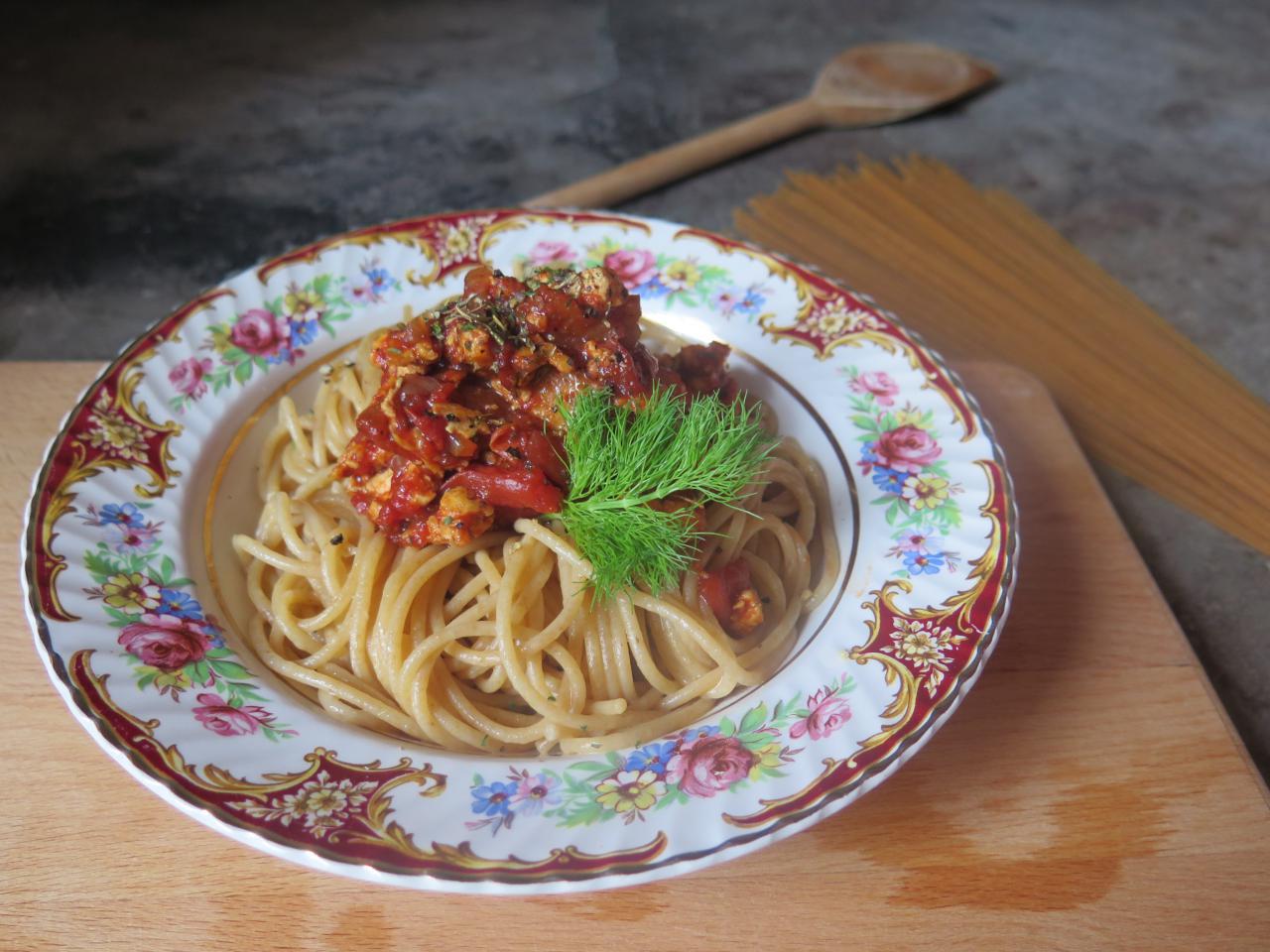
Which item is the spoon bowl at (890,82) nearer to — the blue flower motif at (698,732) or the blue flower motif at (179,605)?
the blue flower motif at (698,732)

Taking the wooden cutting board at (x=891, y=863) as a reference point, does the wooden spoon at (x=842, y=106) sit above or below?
above

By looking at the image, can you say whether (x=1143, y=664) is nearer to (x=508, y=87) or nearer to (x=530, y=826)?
(x=530, y=826)

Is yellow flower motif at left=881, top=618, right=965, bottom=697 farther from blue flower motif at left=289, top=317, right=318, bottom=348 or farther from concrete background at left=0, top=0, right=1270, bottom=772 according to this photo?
concrete background at left=0, top=0, right=1270, bottom=772

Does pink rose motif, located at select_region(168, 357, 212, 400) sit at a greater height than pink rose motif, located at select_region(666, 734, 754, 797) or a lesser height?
greater

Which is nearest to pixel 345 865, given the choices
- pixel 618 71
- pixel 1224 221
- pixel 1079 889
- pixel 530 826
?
pixel 530 826

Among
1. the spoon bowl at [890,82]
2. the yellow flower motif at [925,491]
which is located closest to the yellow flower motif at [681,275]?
the yellow flower motif at [925,491]

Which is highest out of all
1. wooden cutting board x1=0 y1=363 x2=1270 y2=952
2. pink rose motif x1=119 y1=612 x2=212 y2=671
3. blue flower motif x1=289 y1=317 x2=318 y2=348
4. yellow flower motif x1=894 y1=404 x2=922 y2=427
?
blue flower motif x1=289 y1=317 x2=318 y2=348

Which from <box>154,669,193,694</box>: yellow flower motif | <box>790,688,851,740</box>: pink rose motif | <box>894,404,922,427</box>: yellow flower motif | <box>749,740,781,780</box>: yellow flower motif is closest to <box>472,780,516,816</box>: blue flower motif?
<box>749,740,781,780</box>: yellow flower motif
